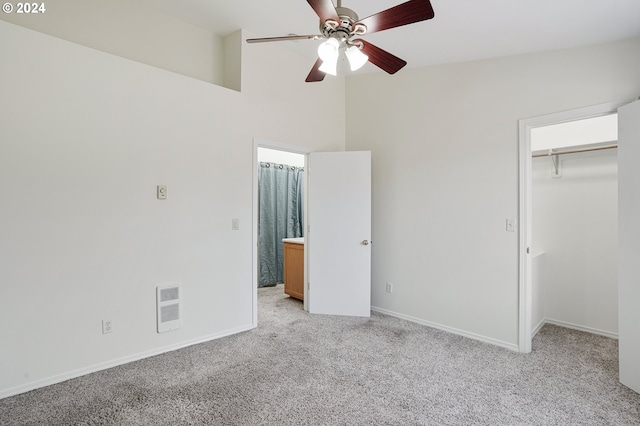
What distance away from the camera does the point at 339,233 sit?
3.78m

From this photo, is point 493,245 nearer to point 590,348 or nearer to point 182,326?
point 590,348

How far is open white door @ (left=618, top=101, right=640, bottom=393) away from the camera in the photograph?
86.0 inches

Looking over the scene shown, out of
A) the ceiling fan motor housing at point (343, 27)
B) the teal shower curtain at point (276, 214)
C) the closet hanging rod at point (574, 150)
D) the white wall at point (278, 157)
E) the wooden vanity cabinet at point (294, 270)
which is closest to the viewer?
the ceiling fan motor housing at point (343, 27)

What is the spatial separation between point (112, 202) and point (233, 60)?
6.04 ft

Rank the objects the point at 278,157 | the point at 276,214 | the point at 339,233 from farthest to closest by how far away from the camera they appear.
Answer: the point at 278,157 < the point at 276,214 < the point at 339,233

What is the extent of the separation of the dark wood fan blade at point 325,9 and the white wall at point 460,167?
205cm

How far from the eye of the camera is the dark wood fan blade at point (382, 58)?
6.41ft

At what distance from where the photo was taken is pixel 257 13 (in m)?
2.77

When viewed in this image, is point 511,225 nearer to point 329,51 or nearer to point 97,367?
point 329,51

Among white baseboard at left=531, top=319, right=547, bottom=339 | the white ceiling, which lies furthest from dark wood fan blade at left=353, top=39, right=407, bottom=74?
white baseboard at left=531, top=319, right=547, bottom=339

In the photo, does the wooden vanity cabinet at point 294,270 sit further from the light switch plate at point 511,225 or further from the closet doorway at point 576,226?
the closet doorway at point 576,226

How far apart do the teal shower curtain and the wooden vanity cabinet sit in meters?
0.78

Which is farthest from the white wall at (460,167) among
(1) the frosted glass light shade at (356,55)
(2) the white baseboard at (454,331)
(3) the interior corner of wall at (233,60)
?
(1) the frosted glass light shade at (356,55)

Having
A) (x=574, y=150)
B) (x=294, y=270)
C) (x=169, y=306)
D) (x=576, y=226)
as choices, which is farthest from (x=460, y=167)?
(x=169, y=306)
